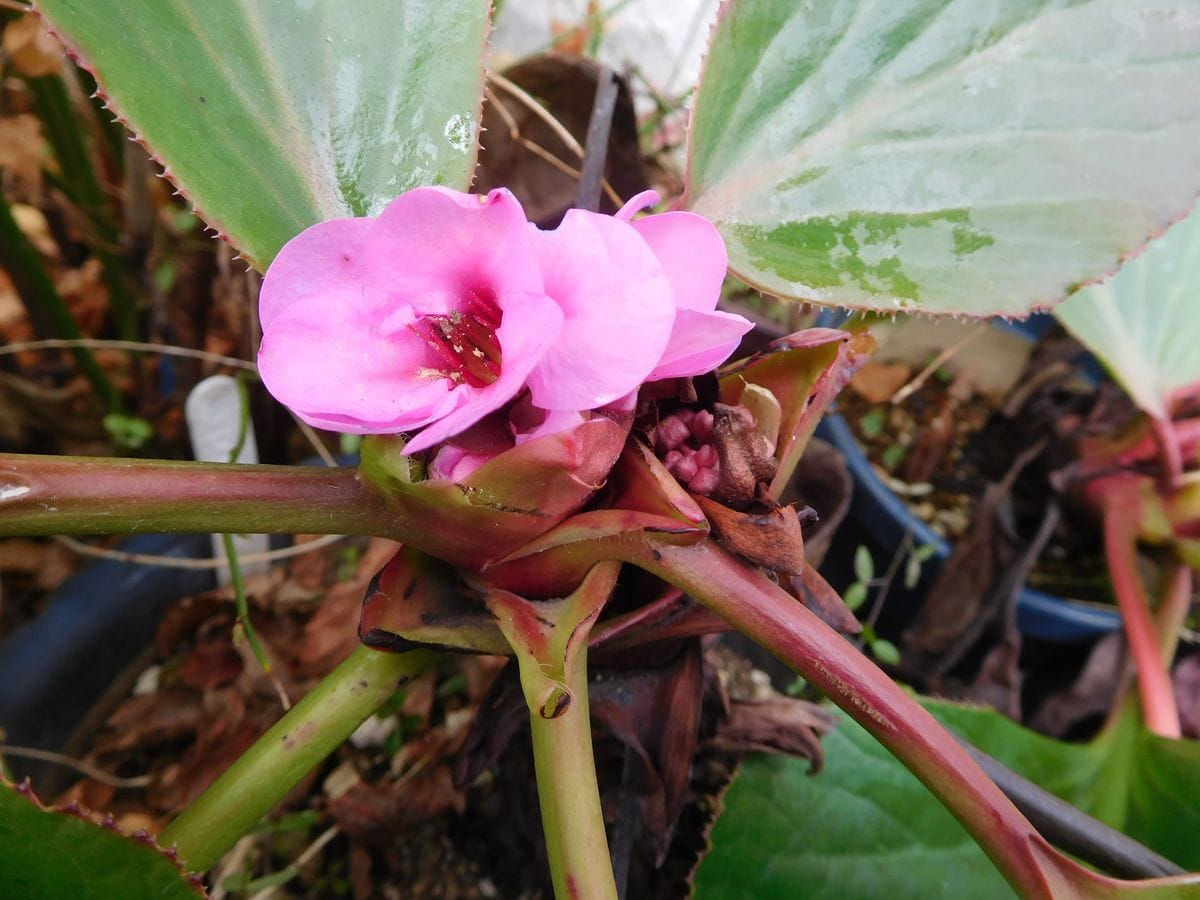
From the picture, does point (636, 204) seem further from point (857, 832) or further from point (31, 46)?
point (31, 46)

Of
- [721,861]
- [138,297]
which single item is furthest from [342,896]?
[138,297]

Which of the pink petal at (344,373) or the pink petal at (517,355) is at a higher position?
the pink petal at (517,355)

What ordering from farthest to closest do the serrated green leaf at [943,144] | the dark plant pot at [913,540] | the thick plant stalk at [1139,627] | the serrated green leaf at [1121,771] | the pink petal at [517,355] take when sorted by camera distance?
the dark plant pot at [913,540], the thick plant stalk at [1139,627], the serrated green leaf at [1121,771], the serrated green leaf at [943,144], the pink petal at [517,355]

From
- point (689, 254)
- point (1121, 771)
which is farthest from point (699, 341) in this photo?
point (1121, 771)

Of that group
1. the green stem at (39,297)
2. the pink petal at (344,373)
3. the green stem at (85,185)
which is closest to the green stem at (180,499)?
the pink petal at (344,373)

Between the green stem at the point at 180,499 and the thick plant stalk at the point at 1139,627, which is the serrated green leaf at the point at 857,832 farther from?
the green stem at the point at 180,499

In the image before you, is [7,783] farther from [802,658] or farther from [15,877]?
[802,658]

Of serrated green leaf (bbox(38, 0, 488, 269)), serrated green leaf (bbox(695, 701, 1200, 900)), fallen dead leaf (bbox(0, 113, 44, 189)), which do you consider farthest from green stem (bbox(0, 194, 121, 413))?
serrated green leaf (bbox(695, 701, 1200, 900))
